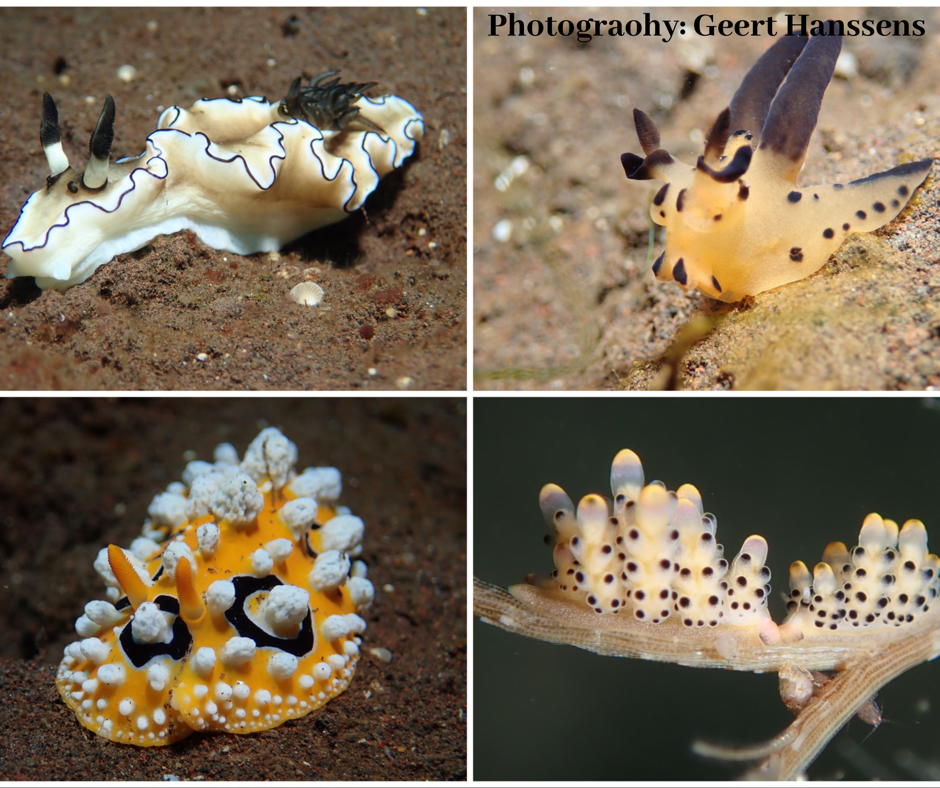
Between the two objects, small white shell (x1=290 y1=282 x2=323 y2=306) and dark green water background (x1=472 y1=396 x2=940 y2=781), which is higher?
small white shell (x1=290 y1=282 x2=323 y2=306)

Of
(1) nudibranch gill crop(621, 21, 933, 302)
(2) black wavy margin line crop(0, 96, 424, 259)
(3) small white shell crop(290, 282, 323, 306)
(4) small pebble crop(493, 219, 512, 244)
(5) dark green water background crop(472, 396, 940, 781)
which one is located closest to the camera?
(1) nudibranch gill crop(621, 21, 933, 302)

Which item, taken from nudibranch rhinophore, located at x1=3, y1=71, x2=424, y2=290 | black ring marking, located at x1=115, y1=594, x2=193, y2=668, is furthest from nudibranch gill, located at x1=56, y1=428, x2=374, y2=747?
nudibranch rhinophore, located at x1=3, y1=71, x2=424, y2=290

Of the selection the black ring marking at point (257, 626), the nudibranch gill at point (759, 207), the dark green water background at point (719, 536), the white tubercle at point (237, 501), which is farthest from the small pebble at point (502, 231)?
the black ring marking at point (257, 626)

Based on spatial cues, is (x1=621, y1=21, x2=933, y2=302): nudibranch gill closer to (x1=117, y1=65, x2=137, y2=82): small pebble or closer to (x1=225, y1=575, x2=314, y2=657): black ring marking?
(x1=225, y1=575, x2=314, y2=657): black ring marking

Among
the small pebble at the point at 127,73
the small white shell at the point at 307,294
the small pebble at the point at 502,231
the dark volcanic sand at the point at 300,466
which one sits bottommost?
the dark volcanic sand at the point at 300,466

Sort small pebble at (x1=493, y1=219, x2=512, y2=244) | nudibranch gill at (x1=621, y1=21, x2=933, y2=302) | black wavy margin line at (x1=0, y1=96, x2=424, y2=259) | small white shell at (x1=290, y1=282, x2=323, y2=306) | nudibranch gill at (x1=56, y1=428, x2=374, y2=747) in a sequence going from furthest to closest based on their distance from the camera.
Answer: small pebble at (x1=493, y1=219, x2=512, y2=244) → small white shell at (x1=290, y1=282, x2=323, y2=306) → black wavy margin line at (x1=0, y1=96, x2=424, y2=259) → nudibranch gill at (x1=621, y1=21, x2=933, y2=302) → nudibranch gill at (x1=56, y1=428, x2=374, y2=747)

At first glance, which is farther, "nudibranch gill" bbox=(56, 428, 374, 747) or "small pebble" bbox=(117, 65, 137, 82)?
"small pebble" bbox=(117, 65, 137, 82)

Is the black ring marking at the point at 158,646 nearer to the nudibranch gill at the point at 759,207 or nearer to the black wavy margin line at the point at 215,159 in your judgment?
the black wavy margin line at the point at 215,159
